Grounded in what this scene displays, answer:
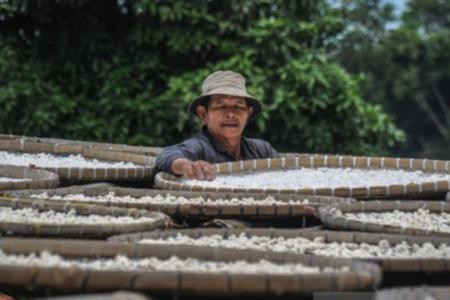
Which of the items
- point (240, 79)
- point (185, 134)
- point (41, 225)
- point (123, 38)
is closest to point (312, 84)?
point (185, 134)

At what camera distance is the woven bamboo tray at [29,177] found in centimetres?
326

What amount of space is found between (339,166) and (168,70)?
4.62 meters

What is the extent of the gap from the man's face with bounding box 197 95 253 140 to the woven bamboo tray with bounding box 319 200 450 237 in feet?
4.24

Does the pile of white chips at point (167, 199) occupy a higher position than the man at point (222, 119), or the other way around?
the man at point (222, 119)

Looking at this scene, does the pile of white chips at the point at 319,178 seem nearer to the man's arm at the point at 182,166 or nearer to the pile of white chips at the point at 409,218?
the man's arm at the point at 182,166

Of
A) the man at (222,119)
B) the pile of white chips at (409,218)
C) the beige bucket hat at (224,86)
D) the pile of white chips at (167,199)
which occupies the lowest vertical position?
the pile of white chips at (409,218)

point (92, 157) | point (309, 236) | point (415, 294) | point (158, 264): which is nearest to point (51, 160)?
point (92, 157)

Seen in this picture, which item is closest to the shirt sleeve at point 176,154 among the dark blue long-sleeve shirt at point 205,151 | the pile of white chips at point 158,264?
the dark blue long-sleeve shirt at point 205,151

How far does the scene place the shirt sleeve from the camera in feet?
12.4

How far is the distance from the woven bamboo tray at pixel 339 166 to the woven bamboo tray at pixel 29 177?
39 centimetres

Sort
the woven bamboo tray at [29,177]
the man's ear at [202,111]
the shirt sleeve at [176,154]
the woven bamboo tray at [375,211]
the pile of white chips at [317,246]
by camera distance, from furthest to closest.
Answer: the man's ear at [202,111] < the shirt sleeve at [176,154] < the woven bamboo tray at [29,177] < the woven bamboo tray at [375,211] < the pile of white chips at [317,246]

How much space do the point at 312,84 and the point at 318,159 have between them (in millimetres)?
3668

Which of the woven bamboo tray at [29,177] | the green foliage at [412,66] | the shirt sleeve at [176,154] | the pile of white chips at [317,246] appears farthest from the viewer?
the green foliage at [412,66]

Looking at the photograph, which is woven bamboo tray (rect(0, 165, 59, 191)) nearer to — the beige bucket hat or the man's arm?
the man's arm
